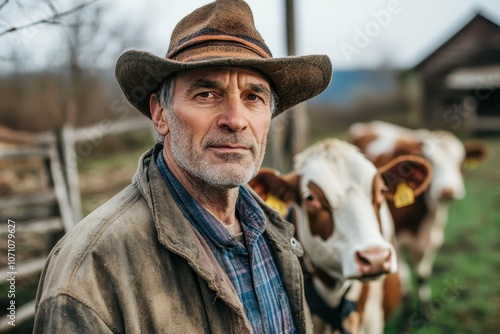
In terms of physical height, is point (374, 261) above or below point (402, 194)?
below

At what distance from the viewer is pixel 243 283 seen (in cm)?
163

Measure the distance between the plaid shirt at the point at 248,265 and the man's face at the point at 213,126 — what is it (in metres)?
0.10

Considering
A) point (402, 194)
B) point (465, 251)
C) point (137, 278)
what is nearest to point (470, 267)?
point (465, 251)

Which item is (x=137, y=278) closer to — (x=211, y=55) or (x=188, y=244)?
(x=188, y=244)

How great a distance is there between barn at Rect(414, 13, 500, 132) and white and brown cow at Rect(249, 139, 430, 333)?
1536 centimetres

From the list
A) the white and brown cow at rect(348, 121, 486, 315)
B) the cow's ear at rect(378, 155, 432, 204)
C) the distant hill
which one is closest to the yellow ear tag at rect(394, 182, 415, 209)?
the cow's ear at rect(378, 155, 432, 204)

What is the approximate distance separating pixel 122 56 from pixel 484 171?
40.5 ft

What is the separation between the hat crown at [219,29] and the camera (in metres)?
1.69

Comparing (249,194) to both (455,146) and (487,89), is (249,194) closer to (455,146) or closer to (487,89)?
(455,146)

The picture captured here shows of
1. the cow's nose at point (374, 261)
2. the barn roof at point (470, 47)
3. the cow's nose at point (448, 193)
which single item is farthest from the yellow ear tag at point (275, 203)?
the barn roof at point (470, 47)

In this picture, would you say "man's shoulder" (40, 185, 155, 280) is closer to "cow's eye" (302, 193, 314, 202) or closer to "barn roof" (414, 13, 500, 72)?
"cow's eye" (302, 193, 314, 202)

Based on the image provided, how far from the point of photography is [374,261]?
261 centimetres

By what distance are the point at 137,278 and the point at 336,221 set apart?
170cm

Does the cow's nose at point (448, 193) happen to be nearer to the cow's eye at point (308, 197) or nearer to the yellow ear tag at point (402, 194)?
the yellow ear tag at point (402, 194)
